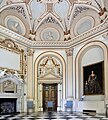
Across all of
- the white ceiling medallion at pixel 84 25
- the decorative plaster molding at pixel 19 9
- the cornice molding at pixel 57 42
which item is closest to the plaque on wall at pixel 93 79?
the cornice molding at pixel 57 42

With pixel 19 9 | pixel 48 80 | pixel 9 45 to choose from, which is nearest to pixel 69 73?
pixel 48 80

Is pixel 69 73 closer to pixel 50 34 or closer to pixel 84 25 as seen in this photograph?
pixel 50 34

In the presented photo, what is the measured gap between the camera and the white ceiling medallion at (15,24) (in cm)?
1682

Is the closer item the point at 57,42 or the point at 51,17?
the point at 51,17

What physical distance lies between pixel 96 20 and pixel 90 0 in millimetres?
1564

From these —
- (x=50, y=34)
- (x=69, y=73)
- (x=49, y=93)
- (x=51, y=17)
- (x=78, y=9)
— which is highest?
(x=78, y=9)

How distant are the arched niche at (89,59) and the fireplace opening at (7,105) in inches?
192

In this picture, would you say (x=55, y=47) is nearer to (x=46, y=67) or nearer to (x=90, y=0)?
(x=46, y=67)

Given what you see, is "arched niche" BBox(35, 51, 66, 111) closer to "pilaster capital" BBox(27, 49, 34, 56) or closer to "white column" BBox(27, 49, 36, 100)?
"white column" BBox(27, 49, 36, 100)

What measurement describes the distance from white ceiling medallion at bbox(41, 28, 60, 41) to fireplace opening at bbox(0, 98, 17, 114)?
596 centimetres

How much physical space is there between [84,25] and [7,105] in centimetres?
835

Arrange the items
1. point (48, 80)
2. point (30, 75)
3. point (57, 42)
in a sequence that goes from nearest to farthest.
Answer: point (30, 75) → point (57, 42) → point (48, 80)

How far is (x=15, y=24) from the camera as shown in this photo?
57.3ft

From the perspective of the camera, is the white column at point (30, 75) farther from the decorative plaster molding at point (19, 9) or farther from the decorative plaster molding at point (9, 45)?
the decorative plaster molding at point (19, 9)
